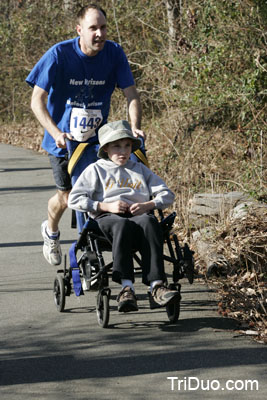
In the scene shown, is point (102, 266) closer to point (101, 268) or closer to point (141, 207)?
point (101, 268)

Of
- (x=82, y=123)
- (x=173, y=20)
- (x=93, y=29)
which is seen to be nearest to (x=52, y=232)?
(x=82, y=123)

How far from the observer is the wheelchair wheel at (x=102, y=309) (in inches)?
208

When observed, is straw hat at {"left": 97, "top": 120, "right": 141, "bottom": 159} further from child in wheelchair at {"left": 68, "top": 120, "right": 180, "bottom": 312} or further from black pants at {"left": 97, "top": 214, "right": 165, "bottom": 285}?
black pants at {"left": 97, "top": 214, "right": 165, "bottom": 285}

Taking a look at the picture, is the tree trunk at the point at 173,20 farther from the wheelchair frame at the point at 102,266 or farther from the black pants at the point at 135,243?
the black pants at the point at 135,243

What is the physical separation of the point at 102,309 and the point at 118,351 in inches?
21.7

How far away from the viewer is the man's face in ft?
20.1

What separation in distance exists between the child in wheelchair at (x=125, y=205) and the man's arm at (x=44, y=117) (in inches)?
12.1

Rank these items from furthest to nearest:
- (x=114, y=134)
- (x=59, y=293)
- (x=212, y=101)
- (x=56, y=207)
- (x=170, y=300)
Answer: (x=212, y=101), (x=56, y=207), (x=59, y=293), (x=114, y=134), (x=170, y=300)

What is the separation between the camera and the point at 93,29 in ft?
20.2

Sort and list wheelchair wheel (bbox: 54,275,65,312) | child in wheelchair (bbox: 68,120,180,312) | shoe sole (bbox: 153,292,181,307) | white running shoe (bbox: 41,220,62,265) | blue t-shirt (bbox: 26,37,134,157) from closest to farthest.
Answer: shoe sole (bbox: 153,292,181,307), child in wheelchair (bbox: 68,120,180,312), wheelchair wheel (bbox: 54,275,65,312), blue t-shirt (bbox: 26,37,134,157), white running shoe (bbox: 41,220,62,265)

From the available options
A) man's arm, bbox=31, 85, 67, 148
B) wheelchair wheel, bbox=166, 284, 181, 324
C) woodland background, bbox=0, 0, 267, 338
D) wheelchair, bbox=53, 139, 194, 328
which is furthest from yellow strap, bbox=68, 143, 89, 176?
woodland background, bbox=0, 0, 267, 338

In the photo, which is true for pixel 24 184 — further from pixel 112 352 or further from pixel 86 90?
pixel 112 352

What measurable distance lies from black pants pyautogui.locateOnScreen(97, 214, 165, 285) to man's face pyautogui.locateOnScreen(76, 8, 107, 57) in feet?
5.18

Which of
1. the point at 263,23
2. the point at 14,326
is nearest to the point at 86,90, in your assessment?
the point at 14,326
